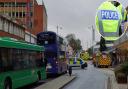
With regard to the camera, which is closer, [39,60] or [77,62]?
[39,60]

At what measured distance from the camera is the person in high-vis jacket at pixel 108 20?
8.51 metres

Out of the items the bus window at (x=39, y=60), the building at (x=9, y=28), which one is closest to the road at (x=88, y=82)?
the bus window at (x=39, y=60)

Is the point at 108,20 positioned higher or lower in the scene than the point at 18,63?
higher

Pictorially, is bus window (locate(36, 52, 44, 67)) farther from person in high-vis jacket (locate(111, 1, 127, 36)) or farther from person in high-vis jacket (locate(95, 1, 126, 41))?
person in high-vis jacket (locate(95, 1, 126, 41))

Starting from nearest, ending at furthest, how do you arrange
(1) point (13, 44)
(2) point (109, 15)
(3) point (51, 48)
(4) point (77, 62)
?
(2) point (109, 15), (1) point (13, 44), (3) point (51, 48), (4) point (77, 62)

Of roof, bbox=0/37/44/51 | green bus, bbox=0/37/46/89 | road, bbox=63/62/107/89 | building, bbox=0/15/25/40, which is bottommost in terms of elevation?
road, bbox=63/62/107/89

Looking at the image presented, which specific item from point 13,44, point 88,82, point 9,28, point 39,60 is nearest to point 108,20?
point 13,44

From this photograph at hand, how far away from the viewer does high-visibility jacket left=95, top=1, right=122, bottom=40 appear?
335 inches

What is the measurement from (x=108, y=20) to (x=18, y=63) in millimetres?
13508

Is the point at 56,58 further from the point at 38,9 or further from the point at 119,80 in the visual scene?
the point at 38,9

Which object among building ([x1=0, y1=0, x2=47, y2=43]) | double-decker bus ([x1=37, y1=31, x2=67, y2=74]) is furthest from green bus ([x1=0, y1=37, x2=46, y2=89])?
building ([x1=0, y1=0, x2=47, y2=43])

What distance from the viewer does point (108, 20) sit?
8.53 meters

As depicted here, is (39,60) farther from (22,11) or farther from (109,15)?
(22,11)

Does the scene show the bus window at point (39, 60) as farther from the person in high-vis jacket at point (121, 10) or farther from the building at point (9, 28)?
the building at point (9, 28)
